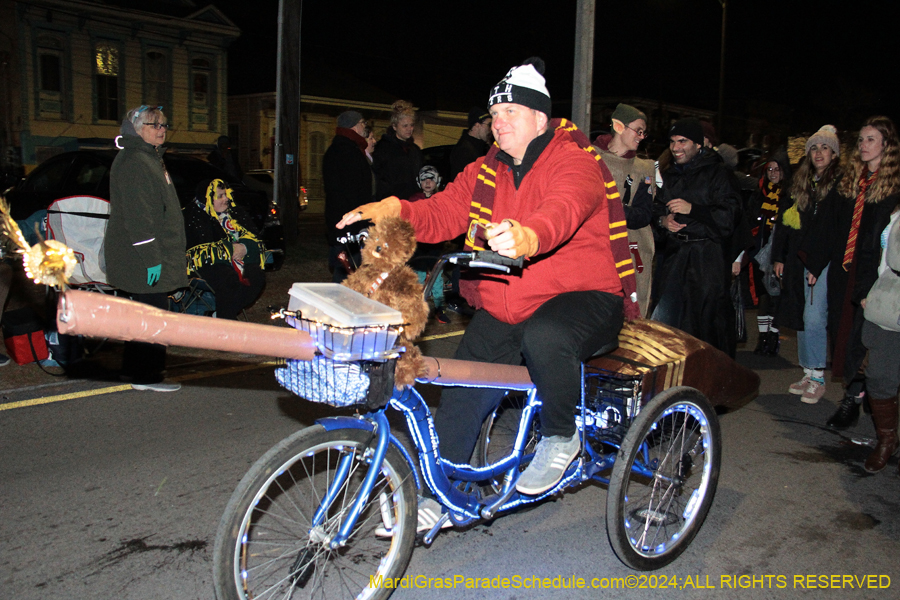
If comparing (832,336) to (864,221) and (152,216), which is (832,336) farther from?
(152,216)

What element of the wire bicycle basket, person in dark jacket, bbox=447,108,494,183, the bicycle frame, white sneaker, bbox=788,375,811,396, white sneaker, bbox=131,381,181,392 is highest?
person in dark jacket, bbox=447,108,494,183

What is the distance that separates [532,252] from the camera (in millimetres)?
2539

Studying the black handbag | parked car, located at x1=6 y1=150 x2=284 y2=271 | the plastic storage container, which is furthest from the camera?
parked car, located at x1=6 y1=150 x2=284 y2=271

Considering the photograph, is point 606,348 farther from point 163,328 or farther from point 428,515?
point 163,328

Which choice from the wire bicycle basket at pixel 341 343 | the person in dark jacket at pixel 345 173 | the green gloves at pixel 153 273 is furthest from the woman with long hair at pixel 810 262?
the green gloves at pixel 153 273

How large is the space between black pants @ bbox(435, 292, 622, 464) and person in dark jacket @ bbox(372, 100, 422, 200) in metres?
4.99

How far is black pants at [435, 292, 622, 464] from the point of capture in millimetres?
3074

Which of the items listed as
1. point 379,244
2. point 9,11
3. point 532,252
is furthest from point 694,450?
point 9,11

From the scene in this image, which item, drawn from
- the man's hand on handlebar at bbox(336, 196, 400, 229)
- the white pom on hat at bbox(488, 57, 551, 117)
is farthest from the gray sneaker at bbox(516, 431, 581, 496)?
the white pom on hat at bbox(488, 57, 551, 117)

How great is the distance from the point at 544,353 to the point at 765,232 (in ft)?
20.6

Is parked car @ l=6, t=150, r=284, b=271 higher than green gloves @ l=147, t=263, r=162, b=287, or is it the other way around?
parked car @ l=6, t=150, r=284, b=271

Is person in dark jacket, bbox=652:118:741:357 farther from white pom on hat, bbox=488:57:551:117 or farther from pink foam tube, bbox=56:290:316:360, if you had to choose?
pink foam tube, bbox=56:290:316:360

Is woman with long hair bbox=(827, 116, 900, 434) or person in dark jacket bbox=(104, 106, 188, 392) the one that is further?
person in dark jacket bbox=(104, 106, 188, 392)

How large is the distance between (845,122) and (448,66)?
18.4m
